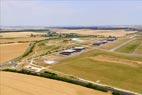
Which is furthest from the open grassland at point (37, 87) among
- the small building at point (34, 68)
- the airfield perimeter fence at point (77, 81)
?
the small building at point (34, 68)

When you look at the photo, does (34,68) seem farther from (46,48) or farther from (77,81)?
(46,48)

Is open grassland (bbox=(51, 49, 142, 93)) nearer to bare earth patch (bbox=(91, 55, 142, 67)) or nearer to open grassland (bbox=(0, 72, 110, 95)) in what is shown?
bare earth patch (bbox=(91, 55, 142, 67))

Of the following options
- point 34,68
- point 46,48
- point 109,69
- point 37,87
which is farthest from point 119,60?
point 46,48

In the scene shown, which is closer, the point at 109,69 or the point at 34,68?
the point at 109,69

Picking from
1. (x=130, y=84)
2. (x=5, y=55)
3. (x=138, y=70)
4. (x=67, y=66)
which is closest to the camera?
(x=130, y=84)

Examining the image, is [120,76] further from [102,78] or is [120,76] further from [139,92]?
[139,92]

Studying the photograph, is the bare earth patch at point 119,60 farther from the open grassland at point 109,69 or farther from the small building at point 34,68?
the small building at point 34,68

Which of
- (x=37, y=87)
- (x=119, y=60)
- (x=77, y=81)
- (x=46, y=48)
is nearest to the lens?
(x=37, y=87)

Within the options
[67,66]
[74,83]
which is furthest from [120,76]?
[67,66]
